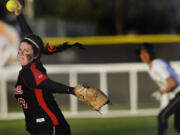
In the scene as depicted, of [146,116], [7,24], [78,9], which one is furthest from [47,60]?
[78,9]

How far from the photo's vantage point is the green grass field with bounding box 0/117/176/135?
887 centimetres

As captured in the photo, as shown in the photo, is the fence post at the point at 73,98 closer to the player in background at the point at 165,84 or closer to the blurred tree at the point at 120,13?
the player in background at the point at 165,84

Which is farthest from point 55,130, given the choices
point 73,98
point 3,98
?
point 3,98

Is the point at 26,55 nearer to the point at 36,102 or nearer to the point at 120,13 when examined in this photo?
the point at 36,102

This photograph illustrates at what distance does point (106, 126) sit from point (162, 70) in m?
2.22

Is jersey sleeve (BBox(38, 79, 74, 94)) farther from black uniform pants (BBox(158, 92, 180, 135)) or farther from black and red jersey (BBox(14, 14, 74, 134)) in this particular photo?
black uniform pants (BBox(158, 92, 180, 135))

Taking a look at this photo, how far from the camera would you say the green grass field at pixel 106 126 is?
349 inches

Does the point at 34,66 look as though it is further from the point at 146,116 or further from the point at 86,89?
the point at 146,116

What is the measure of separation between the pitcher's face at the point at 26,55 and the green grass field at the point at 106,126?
3.98 metres

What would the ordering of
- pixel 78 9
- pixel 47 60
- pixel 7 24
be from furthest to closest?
pixel 78 9 → pixel 7 24 → pixel 47 60

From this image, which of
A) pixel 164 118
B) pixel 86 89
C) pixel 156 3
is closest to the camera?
pixel 86 89

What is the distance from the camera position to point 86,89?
4.68m

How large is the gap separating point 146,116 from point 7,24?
18.5 ft

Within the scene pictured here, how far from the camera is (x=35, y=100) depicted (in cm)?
491
